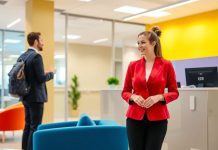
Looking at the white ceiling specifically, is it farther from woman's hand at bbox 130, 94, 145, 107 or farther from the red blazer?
woman's hand at bbox 130, 94, 145, 107

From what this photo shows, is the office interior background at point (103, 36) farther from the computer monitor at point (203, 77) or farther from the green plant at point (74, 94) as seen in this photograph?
the computer monitor at point (203, 77)

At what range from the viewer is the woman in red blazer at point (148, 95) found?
233cm

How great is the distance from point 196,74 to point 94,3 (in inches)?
126

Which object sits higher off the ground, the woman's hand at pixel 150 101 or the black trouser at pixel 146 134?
the woman's hand at pixel 150 101

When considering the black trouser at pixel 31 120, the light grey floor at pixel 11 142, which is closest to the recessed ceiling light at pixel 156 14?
the light grey floor at pixel 11 142

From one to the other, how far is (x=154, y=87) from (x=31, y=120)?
5.98ft

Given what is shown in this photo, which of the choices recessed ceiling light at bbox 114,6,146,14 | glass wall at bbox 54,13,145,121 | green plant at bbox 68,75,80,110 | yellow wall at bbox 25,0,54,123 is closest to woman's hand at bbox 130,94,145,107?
yellow wall at bbox 25,0,54,123

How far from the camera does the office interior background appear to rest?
688 centimetres

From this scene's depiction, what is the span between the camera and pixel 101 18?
8.29 meters

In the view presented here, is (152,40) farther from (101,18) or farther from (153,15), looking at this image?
(101,18)

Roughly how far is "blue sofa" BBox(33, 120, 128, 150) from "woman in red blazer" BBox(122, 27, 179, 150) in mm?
231

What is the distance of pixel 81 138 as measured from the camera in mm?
2051

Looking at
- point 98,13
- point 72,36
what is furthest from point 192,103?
point 72,36

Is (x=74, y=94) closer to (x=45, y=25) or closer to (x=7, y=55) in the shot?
(x=7, y=55)
